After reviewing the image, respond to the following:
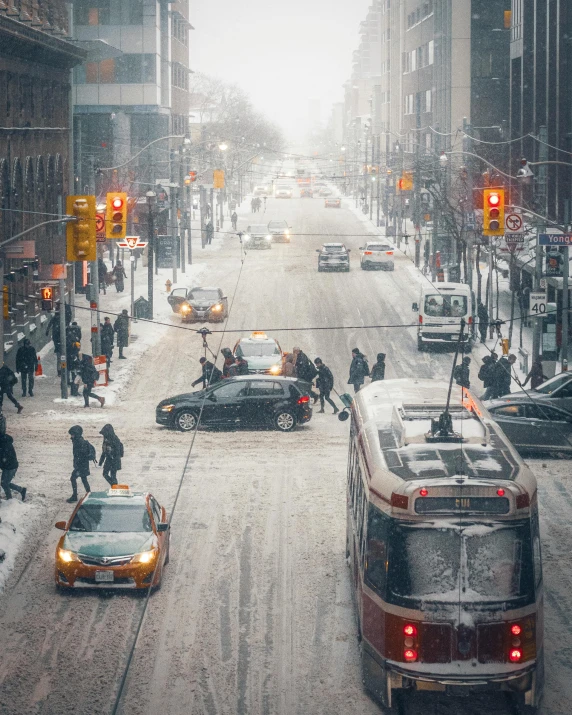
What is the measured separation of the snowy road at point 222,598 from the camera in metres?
12.7

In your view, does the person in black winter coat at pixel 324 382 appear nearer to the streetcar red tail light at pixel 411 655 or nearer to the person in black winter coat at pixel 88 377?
Answer: the person in black winter coat at pixel 88 377

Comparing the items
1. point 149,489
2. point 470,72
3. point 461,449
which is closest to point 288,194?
point 470,72

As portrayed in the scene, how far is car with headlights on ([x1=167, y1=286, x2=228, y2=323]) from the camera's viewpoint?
44750mm

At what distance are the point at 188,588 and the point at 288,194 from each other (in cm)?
11528

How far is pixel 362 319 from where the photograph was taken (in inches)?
1806

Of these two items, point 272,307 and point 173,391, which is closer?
point 173,391

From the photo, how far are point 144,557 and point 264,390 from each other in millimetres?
12406

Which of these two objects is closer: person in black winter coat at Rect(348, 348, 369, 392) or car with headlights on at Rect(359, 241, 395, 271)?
person in black winter coat at Rect(348, 348, 369, 392)

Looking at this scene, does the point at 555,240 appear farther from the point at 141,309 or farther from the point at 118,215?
the point at 141,309

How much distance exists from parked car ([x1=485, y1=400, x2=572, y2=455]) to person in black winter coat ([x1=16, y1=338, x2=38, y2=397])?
527 inches

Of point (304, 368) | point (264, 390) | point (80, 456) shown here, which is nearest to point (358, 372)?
point (304, 368)

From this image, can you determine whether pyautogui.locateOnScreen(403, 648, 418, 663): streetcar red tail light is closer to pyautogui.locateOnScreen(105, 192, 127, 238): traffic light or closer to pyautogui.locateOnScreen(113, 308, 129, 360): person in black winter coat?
pyautogui.locateOnScreen(105, 192, 127, 238): traffic light

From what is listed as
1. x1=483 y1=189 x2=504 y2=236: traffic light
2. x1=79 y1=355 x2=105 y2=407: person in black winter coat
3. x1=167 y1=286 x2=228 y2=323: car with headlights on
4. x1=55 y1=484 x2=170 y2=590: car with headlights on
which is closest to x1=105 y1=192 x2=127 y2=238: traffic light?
x1=79 y1=355 x2=105 y2=407: person in black winter coat

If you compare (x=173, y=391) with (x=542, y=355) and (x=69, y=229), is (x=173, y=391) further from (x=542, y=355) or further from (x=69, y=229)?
(x=542, y=355)
